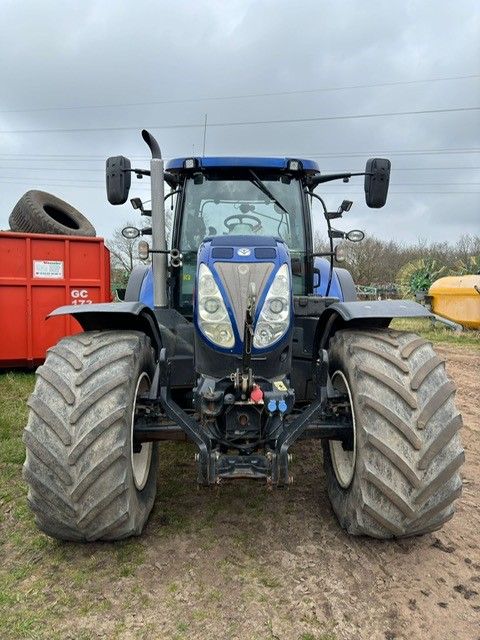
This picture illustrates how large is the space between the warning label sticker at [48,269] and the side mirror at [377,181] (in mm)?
5279

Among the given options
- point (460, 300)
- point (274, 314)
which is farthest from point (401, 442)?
point (460, 300)

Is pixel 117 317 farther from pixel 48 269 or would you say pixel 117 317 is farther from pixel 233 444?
pixel 48 269

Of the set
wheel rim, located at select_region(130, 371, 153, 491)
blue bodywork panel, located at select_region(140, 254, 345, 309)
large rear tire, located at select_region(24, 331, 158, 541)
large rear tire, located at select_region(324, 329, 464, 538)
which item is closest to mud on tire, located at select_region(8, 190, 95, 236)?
blue bodywork panel, located at select_region(140, 254, 345, 309)

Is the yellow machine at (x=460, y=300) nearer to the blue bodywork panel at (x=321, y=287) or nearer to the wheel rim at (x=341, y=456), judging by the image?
the blue bodywork panel at (x=321, y=287)

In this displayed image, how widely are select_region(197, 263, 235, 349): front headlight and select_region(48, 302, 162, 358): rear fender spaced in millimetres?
364

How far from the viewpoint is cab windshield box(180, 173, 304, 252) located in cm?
428

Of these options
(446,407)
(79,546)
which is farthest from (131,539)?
(446,407)

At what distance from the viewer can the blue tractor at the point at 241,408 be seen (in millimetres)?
2658

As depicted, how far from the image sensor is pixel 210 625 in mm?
2346

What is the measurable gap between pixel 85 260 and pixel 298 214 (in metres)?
4.82

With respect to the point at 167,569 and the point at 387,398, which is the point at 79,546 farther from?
the point at 387,398

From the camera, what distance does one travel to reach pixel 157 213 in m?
3.71

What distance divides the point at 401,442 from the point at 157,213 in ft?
7.11

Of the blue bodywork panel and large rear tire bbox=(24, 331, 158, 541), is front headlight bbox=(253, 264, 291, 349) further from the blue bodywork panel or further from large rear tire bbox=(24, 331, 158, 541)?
the blue bodywork panel
